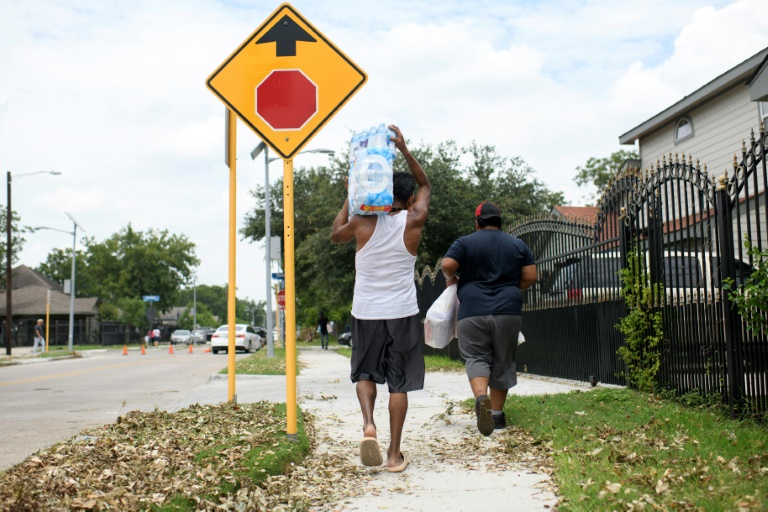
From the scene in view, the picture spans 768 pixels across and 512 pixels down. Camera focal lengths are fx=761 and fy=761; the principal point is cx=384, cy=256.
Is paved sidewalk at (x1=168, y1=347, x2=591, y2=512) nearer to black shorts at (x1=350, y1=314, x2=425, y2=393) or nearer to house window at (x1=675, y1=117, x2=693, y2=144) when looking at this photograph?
black shorts at (x1=350, y1=314, x2=425, y2=393)

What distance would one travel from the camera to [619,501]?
11.4 ft

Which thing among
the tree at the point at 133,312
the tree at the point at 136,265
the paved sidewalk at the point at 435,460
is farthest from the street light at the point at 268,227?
the tree at the point at 136,265

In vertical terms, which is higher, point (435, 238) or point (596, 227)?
point (435, 238)

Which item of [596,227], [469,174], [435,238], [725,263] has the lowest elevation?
[725,263]

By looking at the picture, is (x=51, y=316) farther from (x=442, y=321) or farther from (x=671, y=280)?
(x=671, y=280)

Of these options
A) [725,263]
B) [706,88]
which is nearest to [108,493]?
[725,263]

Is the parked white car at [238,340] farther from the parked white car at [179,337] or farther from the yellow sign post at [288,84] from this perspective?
the parked white car at [179,337]

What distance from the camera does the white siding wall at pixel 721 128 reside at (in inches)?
700

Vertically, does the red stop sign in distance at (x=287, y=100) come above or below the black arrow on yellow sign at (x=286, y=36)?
below

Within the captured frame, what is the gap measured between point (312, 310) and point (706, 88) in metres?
43.8

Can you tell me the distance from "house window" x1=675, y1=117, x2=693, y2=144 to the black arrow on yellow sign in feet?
54.7

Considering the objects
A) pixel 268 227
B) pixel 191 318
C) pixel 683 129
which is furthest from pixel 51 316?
pixel 683 129

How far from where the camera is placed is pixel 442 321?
244 inches

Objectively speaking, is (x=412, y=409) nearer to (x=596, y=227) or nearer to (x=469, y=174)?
(x=596, y=227)
